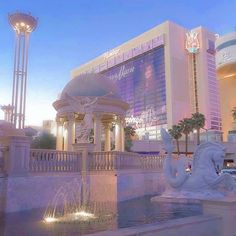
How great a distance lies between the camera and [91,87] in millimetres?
23203

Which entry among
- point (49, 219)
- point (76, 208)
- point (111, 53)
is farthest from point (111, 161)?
point (111, 53)

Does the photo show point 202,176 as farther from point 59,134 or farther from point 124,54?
point 124,54

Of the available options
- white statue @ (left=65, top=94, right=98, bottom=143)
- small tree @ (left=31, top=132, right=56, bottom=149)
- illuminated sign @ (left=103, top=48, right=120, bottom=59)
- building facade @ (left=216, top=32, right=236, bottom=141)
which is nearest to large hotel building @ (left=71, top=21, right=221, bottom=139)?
building facade @ (left=216, top=32, right=236, bottom=141)

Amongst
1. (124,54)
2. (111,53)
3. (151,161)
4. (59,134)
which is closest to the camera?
(151,161)

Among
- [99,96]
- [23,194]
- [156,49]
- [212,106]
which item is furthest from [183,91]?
[23,194]

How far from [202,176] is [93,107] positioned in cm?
920

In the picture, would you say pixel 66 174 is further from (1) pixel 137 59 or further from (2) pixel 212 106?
(1) pixel 137 59

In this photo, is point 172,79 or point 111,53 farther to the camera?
point 111,53

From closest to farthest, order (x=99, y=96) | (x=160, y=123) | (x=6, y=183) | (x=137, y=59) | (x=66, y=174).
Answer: (x=6, y=183) → (x=66, y=174) → (x=99, y=96) → (x=160, y=123) → (x=137, y=59)

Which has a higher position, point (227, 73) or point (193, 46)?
point (193, 46)

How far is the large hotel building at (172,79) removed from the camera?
114000mm

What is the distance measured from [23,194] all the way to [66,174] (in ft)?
9.68

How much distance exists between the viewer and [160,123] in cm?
11519

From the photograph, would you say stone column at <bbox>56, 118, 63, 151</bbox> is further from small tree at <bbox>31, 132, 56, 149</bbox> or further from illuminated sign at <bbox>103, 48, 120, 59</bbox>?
illuminated sign at <bbox>103, 48, 120, 59</bbox>
